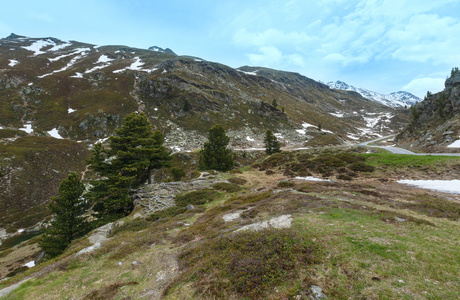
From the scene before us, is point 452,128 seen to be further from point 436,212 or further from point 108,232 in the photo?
point 108,232

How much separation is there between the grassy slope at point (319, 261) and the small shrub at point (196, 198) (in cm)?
753

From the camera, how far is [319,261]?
6617mm

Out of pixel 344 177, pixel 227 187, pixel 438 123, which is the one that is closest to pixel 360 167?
pixel 344 177

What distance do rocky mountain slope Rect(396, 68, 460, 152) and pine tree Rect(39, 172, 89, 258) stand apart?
6338 cm

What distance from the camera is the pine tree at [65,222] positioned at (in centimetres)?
2241

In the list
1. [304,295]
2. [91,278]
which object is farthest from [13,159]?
[304,295]

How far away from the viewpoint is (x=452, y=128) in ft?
143

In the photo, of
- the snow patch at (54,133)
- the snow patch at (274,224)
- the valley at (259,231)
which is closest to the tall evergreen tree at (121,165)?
the valley at (259,231)

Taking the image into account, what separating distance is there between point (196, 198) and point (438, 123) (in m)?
82.2

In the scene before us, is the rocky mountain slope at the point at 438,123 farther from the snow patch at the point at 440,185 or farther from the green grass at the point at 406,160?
the snow patch at the point at 440,185

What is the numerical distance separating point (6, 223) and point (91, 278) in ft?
173

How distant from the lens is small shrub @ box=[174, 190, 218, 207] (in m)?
22.2

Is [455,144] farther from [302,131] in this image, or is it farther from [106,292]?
[302,131]


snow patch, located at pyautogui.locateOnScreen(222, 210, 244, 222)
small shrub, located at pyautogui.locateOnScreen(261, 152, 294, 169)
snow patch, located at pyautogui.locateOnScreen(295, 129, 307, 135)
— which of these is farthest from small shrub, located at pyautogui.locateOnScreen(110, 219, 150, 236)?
snow patch, located at pyautogui.locateOnScreen(295, 129, 307, 135)
